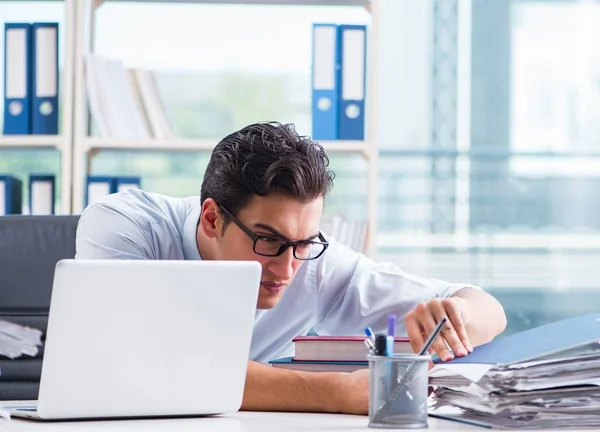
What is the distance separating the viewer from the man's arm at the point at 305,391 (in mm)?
1315

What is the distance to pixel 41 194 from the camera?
281 centimetres

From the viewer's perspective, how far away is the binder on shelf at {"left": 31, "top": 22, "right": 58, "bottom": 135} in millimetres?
2771

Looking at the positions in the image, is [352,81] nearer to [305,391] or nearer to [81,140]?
[81,140]

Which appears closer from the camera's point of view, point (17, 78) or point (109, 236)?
point (109, 236)

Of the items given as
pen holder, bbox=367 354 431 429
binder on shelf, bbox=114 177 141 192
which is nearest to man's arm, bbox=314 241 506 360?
pen holder, bbox=367 354 431 429

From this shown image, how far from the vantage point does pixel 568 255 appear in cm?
378

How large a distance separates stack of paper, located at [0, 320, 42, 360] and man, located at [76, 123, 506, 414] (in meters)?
0.31

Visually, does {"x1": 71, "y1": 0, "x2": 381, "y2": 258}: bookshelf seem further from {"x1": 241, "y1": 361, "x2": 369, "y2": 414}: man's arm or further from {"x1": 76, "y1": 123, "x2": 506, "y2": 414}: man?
{"x1": 241, "y1": 361, "x2": 369, "y2": 414}: man's arm

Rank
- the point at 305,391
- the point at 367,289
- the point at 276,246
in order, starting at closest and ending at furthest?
the point at 305,391
the point at 276,246
the point at 367,289

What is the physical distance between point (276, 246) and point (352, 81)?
4.12 feet

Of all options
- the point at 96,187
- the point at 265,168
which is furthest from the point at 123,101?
the point at 265,168

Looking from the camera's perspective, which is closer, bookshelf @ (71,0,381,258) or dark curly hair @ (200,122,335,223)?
dark curly hair @ (200,122,335,223)

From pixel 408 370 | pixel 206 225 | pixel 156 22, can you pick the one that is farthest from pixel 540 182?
pixel 408 370

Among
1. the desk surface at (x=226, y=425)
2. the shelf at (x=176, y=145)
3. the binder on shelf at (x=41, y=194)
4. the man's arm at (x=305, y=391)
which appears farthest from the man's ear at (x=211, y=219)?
the binder on shelf at (x=41, y=194)
